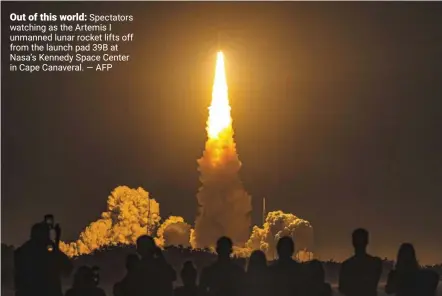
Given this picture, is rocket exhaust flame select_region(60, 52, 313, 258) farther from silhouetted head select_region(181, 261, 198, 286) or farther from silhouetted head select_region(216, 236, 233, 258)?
silhouetted head select_region(216, 236, 233, 258)

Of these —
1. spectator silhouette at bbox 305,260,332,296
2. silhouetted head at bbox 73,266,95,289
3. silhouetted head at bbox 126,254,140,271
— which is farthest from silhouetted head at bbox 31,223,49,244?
spectator silhouette at bbox 305,260,332,296

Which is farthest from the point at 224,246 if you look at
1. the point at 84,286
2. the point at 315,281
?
the point at 84,286

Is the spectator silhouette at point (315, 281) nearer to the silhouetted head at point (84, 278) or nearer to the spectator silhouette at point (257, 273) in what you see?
the spectator silhouette at point (257, 273)

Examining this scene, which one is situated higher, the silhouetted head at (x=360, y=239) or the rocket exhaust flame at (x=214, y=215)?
the rocket exhaust flame at (x=214, y=215)

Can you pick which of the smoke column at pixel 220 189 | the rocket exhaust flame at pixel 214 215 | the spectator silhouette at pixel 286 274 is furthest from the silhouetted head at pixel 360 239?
the smoke column at pixel 220 189

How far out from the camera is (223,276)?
41.4 ft

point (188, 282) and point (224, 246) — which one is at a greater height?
point (224, 246)

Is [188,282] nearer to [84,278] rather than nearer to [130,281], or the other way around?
[130,281]

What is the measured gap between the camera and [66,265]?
12930 millimetres

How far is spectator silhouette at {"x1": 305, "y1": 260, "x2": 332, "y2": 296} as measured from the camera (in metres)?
12.2

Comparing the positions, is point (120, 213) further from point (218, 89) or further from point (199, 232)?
point (218, 89)

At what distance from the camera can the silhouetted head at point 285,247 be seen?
1195 cm

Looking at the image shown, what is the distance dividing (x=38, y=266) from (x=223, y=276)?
263 cm

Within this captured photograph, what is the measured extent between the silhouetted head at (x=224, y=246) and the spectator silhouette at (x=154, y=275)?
0.83m
